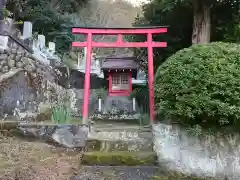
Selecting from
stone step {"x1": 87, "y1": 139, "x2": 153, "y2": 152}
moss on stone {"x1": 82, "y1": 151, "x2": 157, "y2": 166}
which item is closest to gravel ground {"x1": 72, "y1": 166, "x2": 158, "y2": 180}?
moss on stone {"x1": 82, "y1": 151, "x2": 157, "y2": 166}

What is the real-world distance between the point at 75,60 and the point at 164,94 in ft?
57.6

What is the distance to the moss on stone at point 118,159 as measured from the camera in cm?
493

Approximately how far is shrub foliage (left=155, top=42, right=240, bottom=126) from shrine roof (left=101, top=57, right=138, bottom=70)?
7.76 meters

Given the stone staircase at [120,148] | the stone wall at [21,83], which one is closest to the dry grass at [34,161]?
the stone staircase at [120,148]

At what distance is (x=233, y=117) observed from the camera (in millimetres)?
4434

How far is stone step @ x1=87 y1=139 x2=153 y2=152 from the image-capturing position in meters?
5.44

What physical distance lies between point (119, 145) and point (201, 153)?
70.2 inches

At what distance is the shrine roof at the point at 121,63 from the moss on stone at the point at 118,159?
323 inches

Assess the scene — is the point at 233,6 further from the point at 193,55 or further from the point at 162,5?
the point at 193,55

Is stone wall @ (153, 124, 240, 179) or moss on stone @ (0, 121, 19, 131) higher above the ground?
moss on stone @ (0, 121, 19, 131)

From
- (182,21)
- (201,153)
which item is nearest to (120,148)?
(201,153)

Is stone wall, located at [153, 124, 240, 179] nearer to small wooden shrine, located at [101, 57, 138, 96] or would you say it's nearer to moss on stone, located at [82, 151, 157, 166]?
moss on stone, located at [82, 151, 157, 166]

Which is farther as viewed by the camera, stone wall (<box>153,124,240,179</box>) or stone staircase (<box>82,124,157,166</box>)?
stone staircase (<box>82,124,157,166</box>)

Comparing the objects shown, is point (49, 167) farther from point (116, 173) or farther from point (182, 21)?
point (182, 21)
